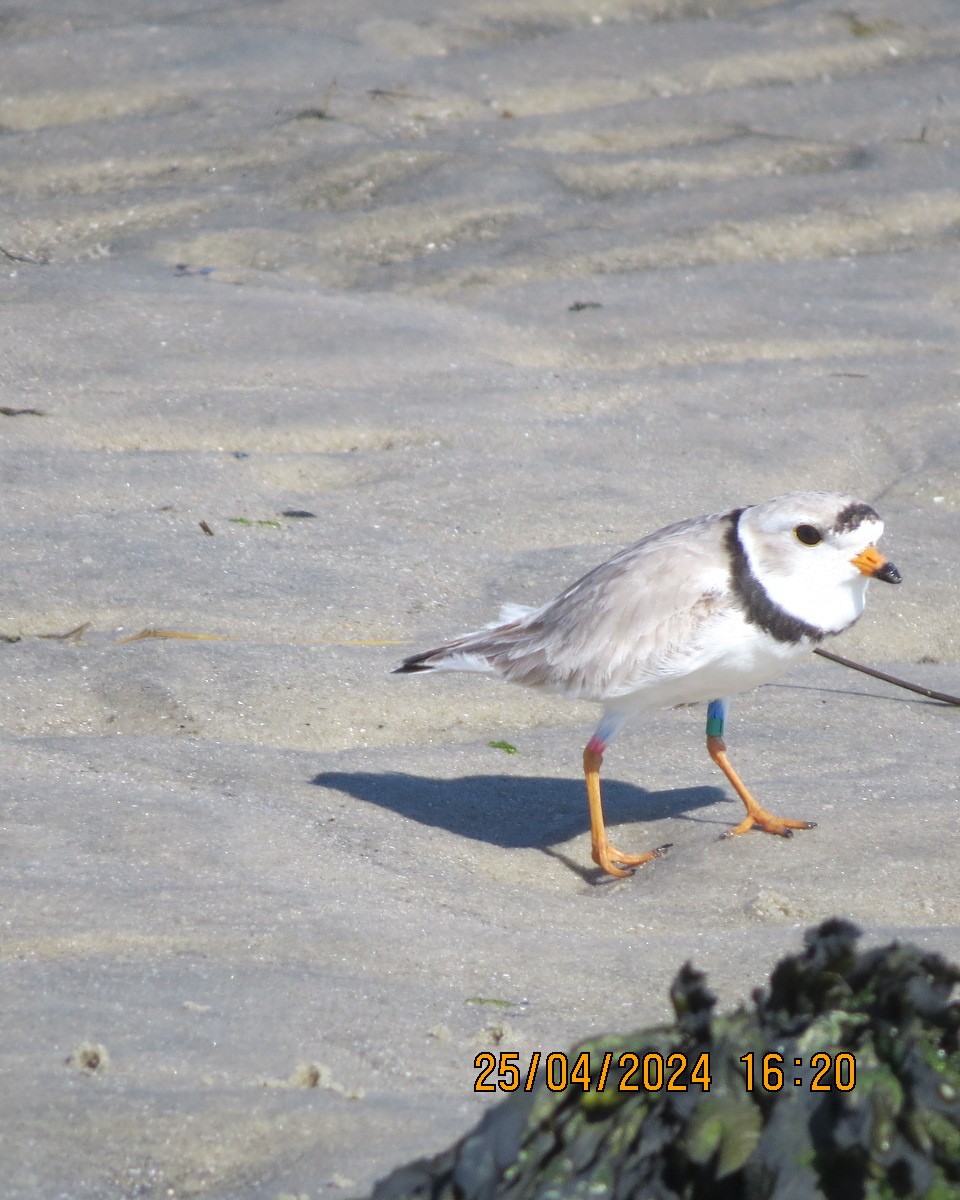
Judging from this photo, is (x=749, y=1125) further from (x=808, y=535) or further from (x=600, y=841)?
(x=808, y=535)

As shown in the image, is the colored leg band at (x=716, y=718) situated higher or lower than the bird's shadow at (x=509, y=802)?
higher

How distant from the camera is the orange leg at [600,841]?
13.8 ft

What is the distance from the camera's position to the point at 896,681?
5.05 metres

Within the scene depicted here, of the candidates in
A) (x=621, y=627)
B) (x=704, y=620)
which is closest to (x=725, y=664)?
(x=704, y=620)

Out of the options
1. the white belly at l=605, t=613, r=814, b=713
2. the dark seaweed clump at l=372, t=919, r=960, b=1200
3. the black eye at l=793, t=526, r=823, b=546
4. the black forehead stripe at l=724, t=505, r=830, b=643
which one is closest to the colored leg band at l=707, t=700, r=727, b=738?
the white belly at l=605, t=613, r=814, b=713

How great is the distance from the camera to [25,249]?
27.1 feet

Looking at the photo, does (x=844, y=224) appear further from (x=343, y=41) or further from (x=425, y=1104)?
(x=425, y=1104)

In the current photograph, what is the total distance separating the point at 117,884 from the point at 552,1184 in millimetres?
1697

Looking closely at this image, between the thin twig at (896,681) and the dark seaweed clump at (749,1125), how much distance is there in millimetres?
2880

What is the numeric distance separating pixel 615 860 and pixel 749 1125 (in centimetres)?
220

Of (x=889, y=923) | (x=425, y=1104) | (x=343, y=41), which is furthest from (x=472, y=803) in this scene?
(x=343, y=41)

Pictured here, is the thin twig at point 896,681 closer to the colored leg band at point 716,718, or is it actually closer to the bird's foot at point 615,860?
the colored leg band at point 716,718

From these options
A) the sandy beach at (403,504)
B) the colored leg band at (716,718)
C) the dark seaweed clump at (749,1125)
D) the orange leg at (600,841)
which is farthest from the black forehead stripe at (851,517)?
the dark seaweed clump at (749,1125)
